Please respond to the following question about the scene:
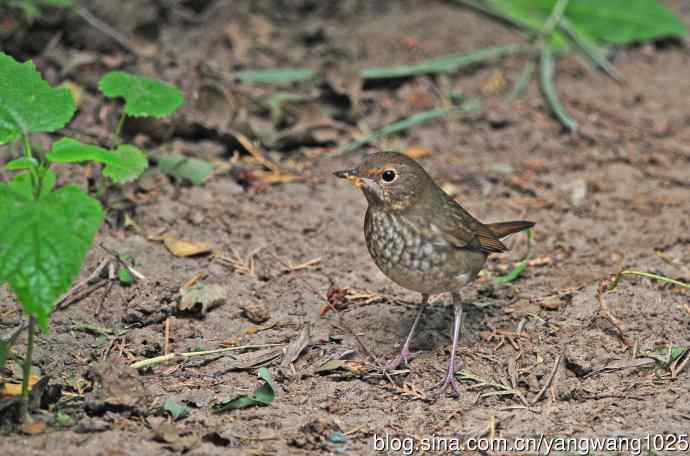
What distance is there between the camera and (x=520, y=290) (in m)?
5.05

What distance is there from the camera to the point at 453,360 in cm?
424

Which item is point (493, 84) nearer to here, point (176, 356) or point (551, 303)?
point (551, 303)

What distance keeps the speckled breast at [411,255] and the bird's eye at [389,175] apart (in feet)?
0.59

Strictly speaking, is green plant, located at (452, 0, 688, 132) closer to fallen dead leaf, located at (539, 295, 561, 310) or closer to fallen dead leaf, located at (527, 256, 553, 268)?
fallen dead leaf, located at (527, 256, 553, 268)

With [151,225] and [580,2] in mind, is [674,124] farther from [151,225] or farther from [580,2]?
[151,225]

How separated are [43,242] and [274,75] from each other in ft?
14.5

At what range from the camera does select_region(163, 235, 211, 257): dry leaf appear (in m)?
5.07

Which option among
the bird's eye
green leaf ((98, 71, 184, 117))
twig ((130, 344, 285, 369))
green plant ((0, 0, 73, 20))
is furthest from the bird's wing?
green plant ((0, 0, 73, 20))

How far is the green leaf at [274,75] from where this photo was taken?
7004 millimetres

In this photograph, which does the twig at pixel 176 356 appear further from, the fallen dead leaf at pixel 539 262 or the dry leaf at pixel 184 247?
the fallen dead leaf at pixel 539 262

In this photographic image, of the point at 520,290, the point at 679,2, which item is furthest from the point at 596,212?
the point at 679,2

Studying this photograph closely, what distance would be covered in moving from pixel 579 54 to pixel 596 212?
2.87 meters

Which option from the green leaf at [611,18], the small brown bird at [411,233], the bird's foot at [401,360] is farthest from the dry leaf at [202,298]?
the green leaf at [611,18]

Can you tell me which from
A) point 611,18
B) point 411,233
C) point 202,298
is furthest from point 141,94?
point 611,18
